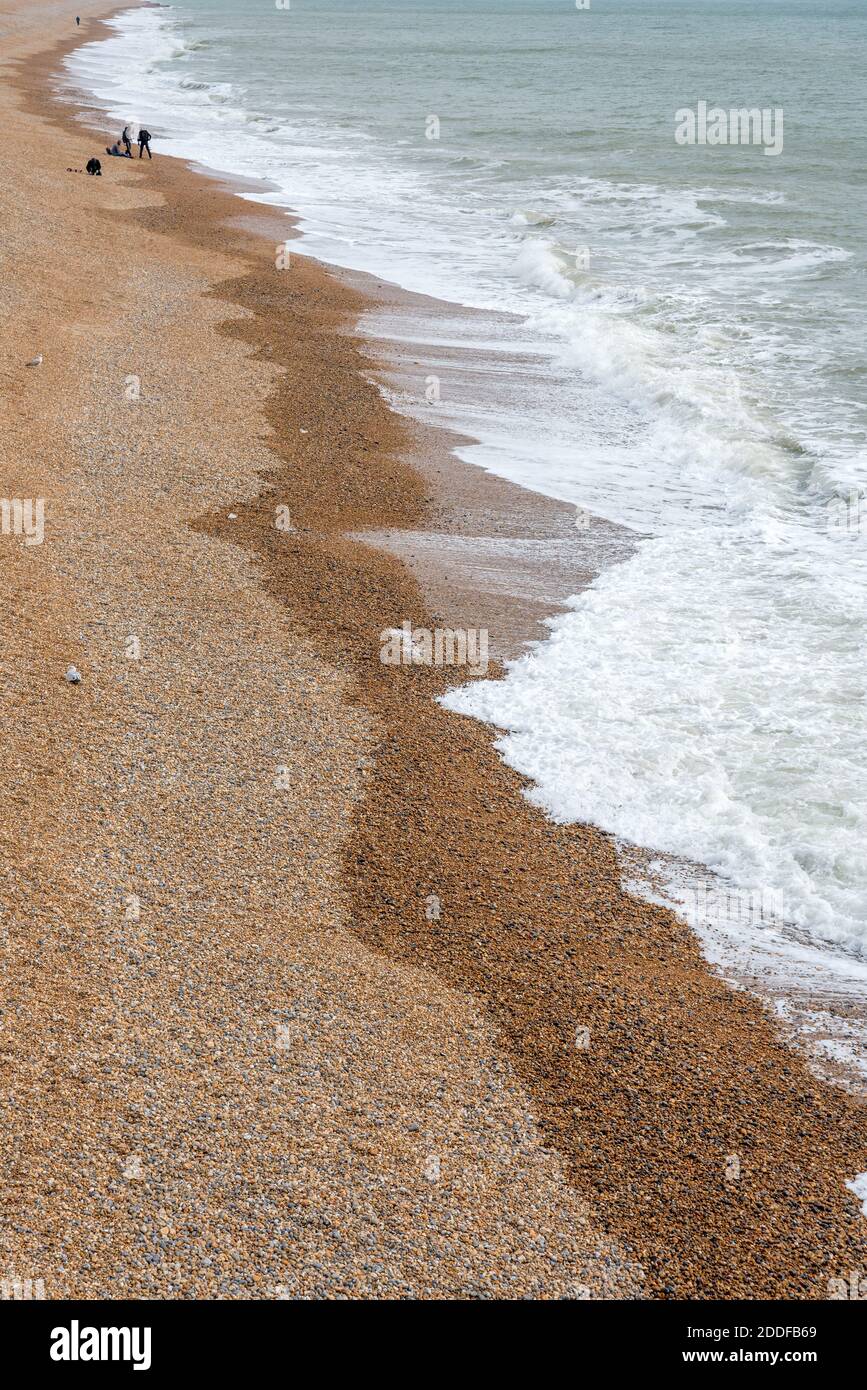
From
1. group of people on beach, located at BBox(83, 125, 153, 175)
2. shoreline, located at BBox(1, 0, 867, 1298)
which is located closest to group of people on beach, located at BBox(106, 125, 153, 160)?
group of people on beach, located at BBox(83, 125, 153, 175)

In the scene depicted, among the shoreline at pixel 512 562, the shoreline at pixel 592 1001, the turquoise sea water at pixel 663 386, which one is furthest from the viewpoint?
the turquoise sea water at pixel 663 386

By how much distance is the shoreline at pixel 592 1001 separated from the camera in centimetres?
511

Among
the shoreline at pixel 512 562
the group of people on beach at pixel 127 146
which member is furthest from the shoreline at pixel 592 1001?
the group of people on beach at pixel 127 146

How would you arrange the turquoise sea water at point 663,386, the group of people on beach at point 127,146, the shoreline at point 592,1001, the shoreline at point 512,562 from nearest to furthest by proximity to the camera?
the shoreline at point 592,1001
the shoreline at point 512,562
the turquoise sea water at point 663,386
the group of people on beach at point 127,146

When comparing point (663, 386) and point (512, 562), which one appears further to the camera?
point (663, 386)

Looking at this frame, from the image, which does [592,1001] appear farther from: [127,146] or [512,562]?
[127,146]

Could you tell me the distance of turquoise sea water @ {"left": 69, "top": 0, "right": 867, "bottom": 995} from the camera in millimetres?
8367

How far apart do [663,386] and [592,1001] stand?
39.8ft

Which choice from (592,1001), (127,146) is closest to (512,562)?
(592,1001)

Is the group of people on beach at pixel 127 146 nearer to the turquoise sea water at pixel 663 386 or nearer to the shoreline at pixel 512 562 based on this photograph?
the turquoise sea water at pixel 663 386

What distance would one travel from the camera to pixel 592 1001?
6289mm

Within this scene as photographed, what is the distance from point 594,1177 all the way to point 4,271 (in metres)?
16.7

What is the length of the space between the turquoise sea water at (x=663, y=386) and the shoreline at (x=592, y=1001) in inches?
26.8
